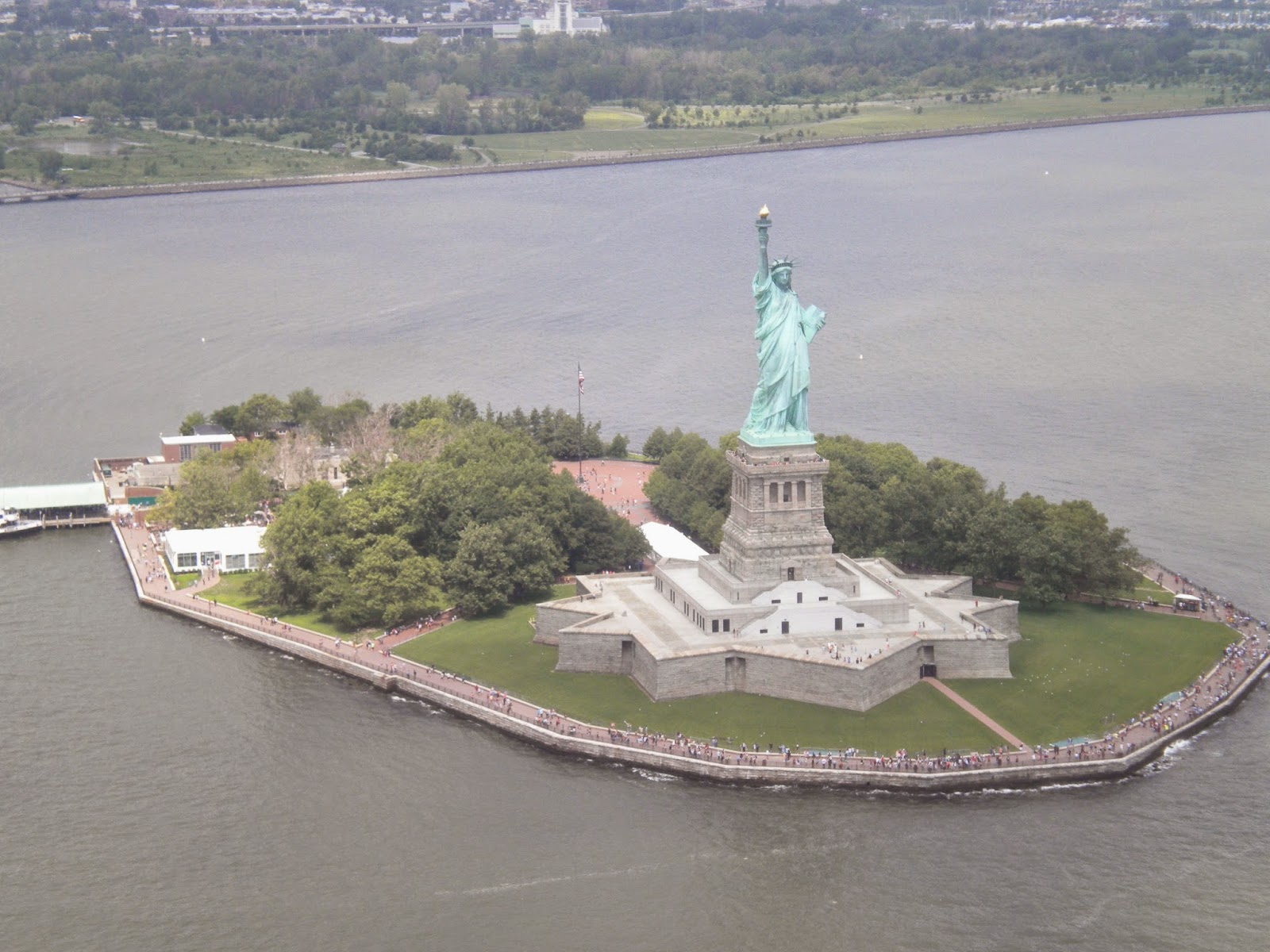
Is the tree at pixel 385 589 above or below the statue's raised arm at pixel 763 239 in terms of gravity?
below

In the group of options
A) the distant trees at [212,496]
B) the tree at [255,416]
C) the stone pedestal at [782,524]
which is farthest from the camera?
the tree at [255,416]

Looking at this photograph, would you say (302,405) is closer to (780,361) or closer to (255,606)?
(255,606)

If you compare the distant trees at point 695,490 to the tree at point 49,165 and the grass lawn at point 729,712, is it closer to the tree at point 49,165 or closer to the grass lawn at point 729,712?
the grass lawn at point 729,712

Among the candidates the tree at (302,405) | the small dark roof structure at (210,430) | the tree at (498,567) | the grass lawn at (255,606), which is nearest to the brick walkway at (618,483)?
the tree at (498,567)

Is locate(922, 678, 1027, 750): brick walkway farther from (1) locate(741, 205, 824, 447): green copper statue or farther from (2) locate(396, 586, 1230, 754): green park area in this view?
(1) locate(741, 205, 824, 447): green copper statue

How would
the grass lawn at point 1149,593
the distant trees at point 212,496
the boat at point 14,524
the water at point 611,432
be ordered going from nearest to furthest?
the water at point 611,432
the grass lawn at point 1149,593
the distant trees at point 212,496
the boat at point 14,524

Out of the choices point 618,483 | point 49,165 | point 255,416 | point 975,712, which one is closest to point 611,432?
point 618,483
